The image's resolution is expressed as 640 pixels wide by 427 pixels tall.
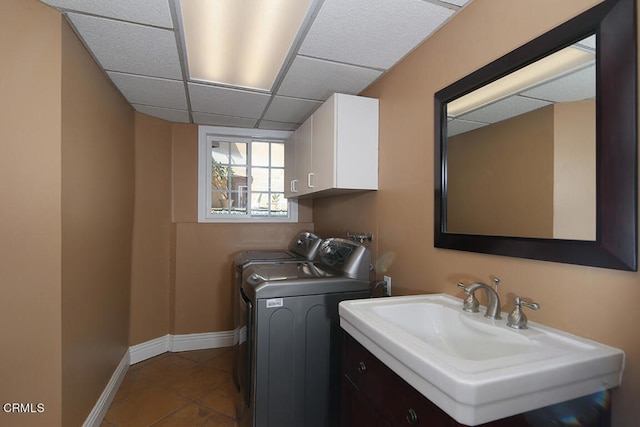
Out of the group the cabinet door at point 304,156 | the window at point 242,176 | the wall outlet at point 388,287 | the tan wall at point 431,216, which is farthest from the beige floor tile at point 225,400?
the cabinet door at point 304,156

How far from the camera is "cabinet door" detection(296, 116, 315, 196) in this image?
2.36 m

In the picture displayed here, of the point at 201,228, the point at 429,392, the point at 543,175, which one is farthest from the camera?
the point at 201,228

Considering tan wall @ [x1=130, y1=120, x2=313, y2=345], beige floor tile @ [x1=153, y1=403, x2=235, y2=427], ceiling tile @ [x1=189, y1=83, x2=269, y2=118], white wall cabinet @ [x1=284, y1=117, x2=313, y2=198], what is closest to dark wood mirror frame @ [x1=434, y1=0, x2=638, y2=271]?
white wall cabinet @ [x1=284, y1=117, x2=313, y2=198]

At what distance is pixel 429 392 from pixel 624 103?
934 mm

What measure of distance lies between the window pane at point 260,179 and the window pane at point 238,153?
0.51ft

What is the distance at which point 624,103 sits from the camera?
31.1 inches

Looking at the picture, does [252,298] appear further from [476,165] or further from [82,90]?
[82,90]

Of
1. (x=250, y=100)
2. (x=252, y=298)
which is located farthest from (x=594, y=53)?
(x=250, y=100)

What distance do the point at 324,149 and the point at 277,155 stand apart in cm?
141

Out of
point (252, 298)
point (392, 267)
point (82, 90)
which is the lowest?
point (252, 298)

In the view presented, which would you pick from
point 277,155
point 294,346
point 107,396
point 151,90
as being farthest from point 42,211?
point 277,155

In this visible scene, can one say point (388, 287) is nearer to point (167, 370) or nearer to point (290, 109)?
point (290, 109)

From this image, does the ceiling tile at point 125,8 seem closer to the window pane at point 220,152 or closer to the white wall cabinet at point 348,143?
the white wall cabinet at point 348,143

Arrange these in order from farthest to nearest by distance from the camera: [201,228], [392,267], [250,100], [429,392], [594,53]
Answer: [201,228] → [250,100] → [392,267] → [594,53] → [429,392]
